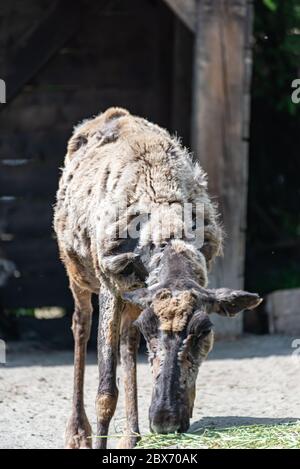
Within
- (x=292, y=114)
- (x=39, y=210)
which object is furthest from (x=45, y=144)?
(x=292, y=114)

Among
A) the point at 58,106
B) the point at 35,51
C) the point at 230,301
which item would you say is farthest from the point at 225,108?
the point at 230,301

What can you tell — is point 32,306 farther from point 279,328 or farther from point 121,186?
point 121,186

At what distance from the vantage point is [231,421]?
7.38 metres

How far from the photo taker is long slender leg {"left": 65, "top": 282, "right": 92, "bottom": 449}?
722cm

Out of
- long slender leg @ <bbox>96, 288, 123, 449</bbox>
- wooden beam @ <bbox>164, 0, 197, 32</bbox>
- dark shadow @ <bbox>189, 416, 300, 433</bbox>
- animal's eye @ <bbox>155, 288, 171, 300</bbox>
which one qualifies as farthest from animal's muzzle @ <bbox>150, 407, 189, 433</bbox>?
wooden beam @ <bbox>164, 0, 197, 32</bbox>

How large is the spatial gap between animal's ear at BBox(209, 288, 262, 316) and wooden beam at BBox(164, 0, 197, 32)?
408 centimetres

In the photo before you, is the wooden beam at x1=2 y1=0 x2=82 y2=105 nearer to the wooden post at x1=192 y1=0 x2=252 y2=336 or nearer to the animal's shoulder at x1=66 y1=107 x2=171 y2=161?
the wooden post at x1=192 y1=0 x2=252 y2=336

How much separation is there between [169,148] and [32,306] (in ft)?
15.9

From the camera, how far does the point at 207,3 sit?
9.43 metres

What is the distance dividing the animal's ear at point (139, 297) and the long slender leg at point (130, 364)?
1048mm

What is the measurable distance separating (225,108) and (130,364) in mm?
3366

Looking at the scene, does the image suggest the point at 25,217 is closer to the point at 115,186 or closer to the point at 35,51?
the point at 35,51
